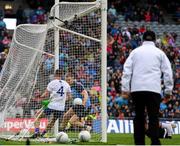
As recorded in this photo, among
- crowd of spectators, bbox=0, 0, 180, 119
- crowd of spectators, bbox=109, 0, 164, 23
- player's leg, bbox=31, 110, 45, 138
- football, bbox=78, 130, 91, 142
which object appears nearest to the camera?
football, bbox=78, 130, 91, 142

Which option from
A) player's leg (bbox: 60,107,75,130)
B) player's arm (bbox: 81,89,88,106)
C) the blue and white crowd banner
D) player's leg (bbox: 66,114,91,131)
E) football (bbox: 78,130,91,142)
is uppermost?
player's arm (bbox: 81,89,88,106)

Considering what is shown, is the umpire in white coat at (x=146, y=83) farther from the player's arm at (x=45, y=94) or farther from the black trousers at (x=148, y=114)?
the player's arm at (x=45, y=94)

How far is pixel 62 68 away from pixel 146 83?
709 centimetres

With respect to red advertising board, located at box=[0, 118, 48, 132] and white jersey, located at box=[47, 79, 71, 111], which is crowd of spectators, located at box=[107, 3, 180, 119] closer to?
red advertising board, located at box=[0, 118, 48, 132]

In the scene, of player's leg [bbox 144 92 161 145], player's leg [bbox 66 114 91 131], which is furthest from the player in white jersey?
player's leg [bbox 144 92 161 145]

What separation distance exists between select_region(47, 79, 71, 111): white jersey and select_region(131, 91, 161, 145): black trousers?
5706 mm

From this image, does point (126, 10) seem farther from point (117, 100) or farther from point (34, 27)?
point (34, 27)

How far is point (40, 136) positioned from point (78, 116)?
105cm

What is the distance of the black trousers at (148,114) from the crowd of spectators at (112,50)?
6.02 meters

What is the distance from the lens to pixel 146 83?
41.0ft

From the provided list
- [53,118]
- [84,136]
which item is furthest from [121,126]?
[84,136]

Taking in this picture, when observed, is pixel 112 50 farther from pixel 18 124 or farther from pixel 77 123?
pixel 77 123

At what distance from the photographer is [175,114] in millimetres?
29812

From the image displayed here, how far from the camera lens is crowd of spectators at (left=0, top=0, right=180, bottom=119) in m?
19.0
